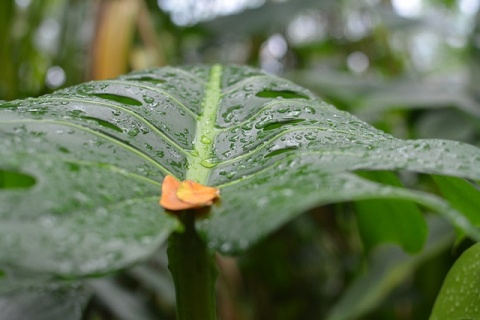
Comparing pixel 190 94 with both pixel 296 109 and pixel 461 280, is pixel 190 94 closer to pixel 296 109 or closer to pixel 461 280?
pixel 296 109

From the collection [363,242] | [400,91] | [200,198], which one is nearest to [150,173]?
[200,198]

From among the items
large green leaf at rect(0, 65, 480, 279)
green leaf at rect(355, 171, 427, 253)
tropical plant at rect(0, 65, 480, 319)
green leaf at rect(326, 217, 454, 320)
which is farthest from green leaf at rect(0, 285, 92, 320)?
green leaf at rect(326, 217, 454, 320)

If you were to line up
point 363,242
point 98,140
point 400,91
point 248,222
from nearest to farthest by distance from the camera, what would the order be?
point 248,222 → point 98,140 → point 363,242 → point 400,91

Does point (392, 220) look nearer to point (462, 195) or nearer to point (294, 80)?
point (462, 195)

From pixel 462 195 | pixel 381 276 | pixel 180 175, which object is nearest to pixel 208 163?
pixel 180 175

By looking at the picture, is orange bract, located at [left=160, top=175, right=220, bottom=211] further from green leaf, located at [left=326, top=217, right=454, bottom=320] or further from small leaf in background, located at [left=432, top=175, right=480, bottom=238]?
green leaf, located at [left=326, top=217, right=454, bottom=320]

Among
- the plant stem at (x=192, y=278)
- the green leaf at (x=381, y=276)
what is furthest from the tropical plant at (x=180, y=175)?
the green leaf at (x=381, y=276)
